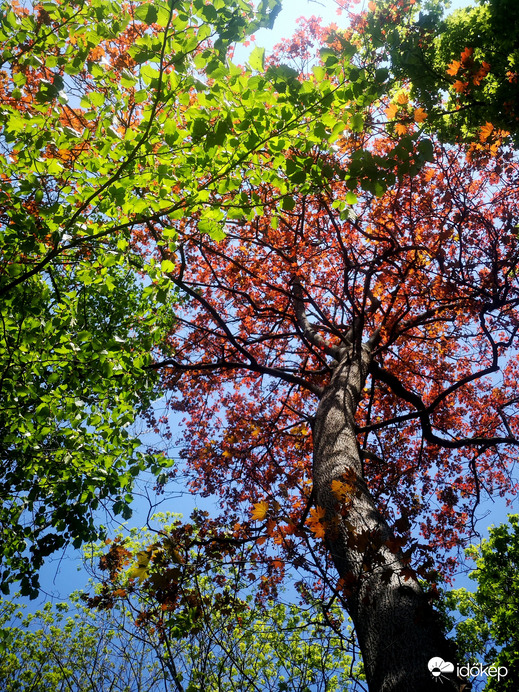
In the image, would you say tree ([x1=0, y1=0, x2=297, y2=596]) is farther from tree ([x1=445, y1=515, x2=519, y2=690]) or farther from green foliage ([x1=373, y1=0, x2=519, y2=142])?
tree ([x1=445, y1=515, x2=519, y2=690])

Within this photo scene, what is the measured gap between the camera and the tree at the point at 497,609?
628 cm

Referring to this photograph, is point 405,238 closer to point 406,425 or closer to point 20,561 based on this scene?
point 406,425

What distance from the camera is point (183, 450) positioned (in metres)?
7.38

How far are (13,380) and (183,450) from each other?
14.0ft

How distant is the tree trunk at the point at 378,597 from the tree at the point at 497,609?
15.0ft

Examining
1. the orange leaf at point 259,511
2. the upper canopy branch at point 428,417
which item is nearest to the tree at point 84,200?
the orange leaf at point 259,511

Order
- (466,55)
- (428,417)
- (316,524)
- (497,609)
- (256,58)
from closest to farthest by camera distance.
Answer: (256,58) < (316,524) < (466,55) < (428,417) < (497,609)

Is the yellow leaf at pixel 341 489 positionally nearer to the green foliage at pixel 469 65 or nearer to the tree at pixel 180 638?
the tree at pixel 180 638

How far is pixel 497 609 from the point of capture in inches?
293

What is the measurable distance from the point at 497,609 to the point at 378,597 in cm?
742

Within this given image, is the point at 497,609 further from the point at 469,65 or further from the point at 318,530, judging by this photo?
the point at 469,65

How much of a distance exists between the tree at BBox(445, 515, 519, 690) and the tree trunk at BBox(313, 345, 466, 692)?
179 inches

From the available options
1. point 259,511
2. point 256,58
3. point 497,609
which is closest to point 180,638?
point 259,511

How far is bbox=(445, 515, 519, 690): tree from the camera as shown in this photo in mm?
6282
